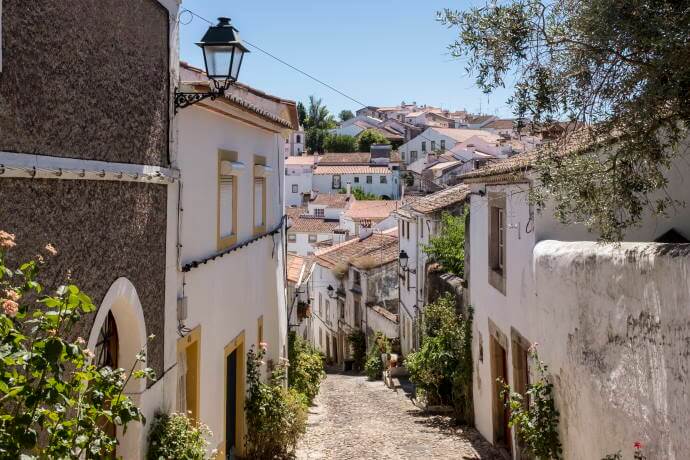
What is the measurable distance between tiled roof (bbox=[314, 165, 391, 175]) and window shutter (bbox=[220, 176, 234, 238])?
70.7m

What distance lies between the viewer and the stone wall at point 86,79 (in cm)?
455

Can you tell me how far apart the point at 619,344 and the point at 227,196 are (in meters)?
6.18

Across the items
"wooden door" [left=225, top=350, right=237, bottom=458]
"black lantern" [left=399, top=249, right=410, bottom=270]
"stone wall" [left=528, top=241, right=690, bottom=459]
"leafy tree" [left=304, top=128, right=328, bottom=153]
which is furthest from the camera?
"leafy tree" [left=304, top=128, right=328, bottom=153]

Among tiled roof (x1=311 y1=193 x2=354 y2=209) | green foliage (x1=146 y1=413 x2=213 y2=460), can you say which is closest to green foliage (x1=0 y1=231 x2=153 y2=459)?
green foliage (x1=146 y1=413 x2=213 y2=460)

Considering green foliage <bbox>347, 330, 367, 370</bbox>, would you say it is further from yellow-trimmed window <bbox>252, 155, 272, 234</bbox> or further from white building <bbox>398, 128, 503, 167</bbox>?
white building <bbox>398, 128, 503, 167</bbox>

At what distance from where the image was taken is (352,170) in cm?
8375

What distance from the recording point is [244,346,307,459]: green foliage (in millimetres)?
11727

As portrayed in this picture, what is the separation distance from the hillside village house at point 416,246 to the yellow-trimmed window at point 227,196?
11.4 metres

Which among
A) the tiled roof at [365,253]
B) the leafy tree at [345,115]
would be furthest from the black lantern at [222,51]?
the leafy tree at [345,115]

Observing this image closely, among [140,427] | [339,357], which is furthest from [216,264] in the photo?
[339,357]

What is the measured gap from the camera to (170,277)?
7.74 m

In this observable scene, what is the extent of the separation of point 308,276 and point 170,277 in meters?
31.5

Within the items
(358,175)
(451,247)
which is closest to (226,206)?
(451,247)

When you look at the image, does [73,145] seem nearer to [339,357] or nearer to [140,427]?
[140,427]
